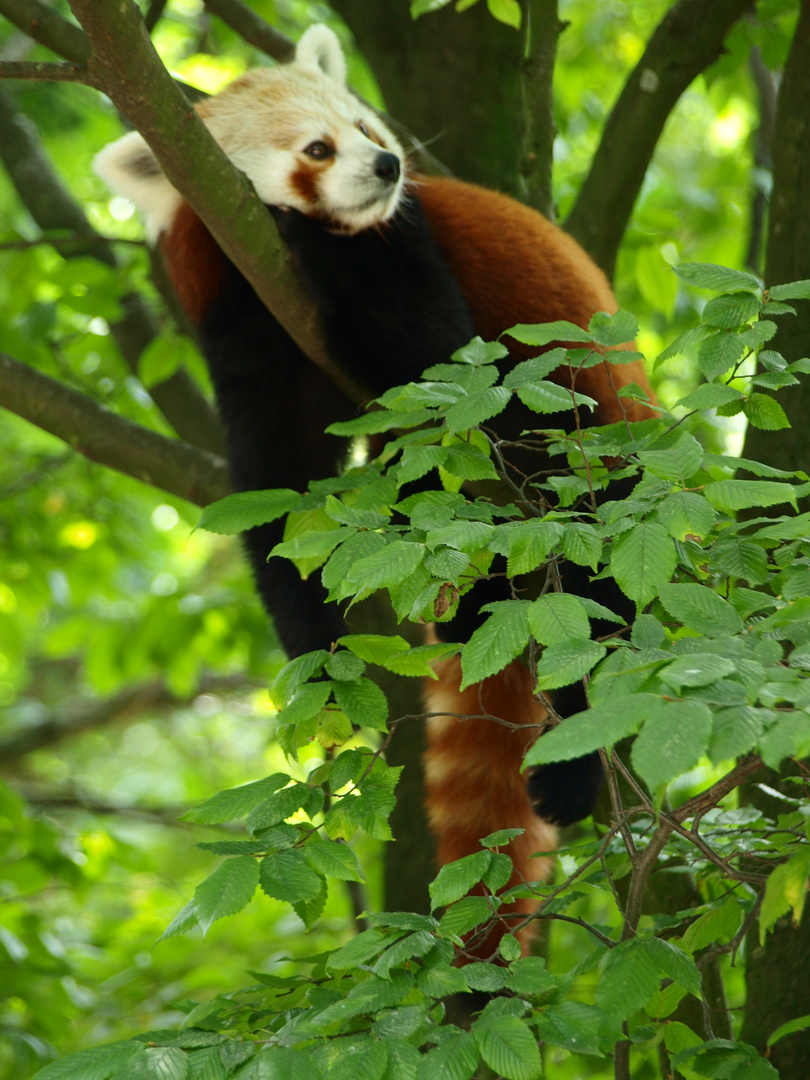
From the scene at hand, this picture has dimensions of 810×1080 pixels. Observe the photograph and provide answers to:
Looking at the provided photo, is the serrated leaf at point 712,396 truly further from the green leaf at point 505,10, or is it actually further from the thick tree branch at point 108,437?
the thick tree branch at point 108,437

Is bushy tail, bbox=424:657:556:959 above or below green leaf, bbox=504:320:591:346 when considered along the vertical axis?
below

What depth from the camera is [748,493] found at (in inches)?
50.4

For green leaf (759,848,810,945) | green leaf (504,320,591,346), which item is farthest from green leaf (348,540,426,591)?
green leaf (759,848,810,945)

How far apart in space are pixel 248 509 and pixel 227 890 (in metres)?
0.77

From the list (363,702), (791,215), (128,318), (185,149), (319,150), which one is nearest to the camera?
(363,702)

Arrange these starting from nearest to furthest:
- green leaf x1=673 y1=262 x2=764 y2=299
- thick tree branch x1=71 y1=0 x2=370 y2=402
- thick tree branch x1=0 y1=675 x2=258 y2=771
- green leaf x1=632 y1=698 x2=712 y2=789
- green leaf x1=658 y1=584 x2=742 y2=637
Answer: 1. green leaf x1=632 y1=698 x2=712 y2=789
2. green leaf x1=658 y1=584 x2=742 y2=637
3. green leaf x1=673 y1=262 x2=764 y2=299
4. thick tree branch x1=71 y1=0 x2=370 y2=402
5. thick tree branch x1=0 y1=675 x2=258 y2=771

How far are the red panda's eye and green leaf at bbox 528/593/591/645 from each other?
2273mm

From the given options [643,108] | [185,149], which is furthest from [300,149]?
[185,149]

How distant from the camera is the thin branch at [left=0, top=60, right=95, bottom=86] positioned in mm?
1751

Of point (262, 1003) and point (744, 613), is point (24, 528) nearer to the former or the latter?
point (262, 1003)

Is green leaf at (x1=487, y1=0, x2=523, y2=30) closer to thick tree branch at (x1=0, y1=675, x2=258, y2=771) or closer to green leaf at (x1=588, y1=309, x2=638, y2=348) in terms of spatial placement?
green leaf at (x1=588, y1=309, x2=638, y2=348)

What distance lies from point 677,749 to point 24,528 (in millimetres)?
4062

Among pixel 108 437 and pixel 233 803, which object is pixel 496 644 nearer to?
pixel 233 803

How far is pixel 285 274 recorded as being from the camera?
2180 mm
